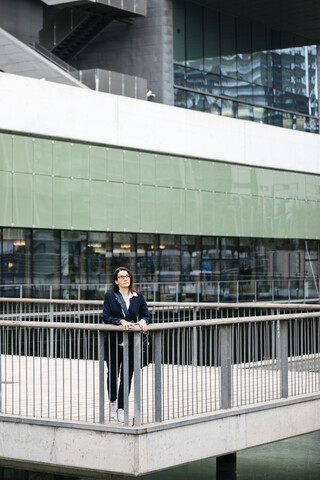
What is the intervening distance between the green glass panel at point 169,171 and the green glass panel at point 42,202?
6226mm

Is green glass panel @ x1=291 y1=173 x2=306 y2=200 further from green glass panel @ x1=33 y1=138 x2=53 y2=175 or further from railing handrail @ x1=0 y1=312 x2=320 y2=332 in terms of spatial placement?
railing handrail @ x1=0 y1=312 x2=320 y2=332

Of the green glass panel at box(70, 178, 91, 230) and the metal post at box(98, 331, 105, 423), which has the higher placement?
the green glass panel at box(70, 178, 91, 230)

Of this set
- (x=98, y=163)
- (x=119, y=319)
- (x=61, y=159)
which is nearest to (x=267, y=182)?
(x=98, y=163)

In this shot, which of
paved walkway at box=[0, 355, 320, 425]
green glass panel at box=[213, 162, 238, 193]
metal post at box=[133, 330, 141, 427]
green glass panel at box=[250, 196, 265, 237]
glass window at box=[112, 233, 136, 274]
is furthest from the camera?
green glass panel at box=[250, 196, 265, 237]

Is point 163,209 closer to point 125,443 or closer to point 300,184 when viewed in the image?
point 300,184

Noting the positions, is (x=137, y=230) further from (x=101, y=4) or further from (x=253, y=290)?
(x=101, y=4)

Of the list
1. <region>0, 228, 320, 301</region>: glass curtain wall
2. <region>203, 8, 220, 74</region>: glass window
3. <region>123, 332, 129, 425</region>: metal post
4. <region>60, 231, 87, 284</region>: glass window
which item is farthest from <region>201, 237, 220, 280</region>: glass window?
<region>123, 332, 129, 425</region>: metal post

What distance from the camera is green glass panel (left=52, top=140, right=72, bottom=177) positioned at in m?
34.0

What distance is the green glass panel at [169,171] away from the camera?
38562mm

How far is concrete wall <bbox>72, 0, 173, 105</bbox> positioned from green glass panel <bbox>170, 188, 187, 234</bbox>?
6350 millimetres

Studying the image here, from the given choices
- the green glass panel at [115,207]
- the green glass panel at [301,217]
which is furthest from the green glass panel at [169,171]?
the green glass panel at [301,217]

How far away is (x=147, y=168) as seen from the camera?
3803 centimetres

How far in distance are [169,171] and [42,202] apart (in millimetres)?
7353

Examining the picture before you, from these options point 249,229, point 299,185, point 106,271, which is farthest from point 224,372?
point 299,185
